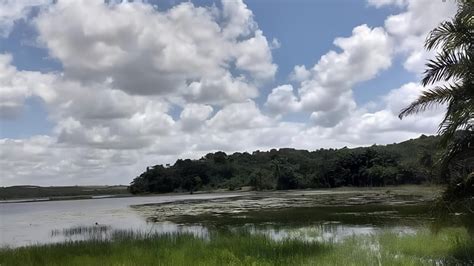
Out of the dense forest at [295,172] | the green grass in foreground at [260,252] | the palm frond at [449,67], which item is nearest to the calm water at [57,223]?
the green grass in foreground at [260,252]

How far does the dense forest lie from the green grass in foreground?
76.6 meters

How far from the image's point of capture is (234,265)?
46.6 ft

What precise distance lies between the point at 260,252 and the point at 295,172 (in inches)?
5135

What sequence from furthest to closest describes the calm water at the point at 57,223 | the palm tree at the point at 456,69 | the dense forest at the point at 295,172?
the dense forest at the point at 295,172, the calm water at the point at 57,223, the palm tree at the point at 456,69

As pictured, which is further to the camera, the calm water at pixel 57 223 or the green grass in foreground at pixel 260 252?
the calm water at pixel 57 223

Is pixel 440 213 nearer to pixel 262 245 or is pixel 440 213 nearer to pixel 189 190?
pixel 262 245

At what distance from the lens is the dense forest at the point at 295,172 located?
119750 millimetres

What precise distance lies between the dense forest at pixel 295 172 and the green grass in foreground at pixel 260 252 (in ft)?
251

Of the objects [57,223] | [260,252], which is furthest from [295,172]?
[260,252]

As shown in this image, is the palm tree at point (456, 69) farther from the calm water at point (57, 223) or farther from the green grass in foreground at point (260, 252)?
the calm water at point (57, 223)

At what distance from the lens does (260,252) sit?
59.2 feet

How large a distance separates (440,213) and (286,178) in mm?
130005

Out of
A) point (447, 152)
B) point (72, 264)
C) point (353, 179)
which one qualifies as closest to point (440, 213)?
point (447, 152)

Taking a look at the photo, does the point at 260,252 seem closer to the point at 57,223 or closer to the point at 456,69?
the point at 456,69
